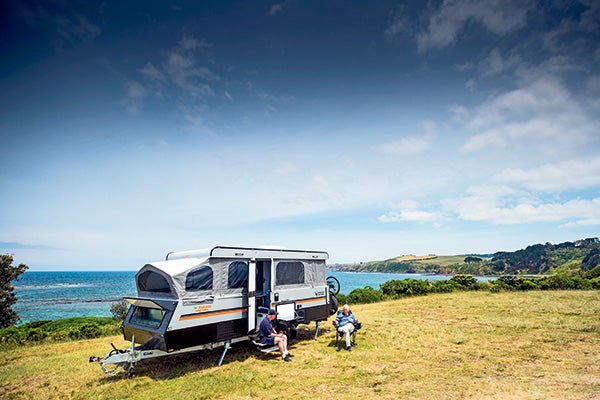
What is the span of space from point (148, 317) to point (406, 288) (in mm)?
17176

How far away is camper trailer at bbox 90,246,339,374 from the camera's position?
7094mm

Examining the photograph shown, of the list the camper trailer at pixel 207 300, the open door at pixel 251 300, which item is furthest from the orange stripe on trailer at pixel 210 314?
the open door at pixel 251 300

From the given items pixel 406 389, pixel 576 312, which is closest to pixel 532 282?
pixel 576 312

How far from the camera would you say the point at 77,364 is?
841 centimetres

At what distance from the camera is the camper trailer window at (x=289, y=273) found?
941 cm

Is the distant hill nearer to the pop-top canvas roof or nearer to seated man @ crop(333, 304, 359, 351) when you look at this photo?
Answer: seated man @ crop(333, 304, 359, 351)

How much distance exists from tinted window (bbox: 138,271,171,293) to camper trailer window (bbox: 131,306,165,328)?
1.54 ft

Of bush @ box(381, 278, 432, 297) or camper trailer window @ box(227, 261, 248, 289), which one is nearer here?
camper trailer window @ box(227, 261, 248, 289)

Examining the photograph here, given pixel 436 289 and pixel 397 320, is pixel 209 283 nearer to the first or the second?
pixel 397 320

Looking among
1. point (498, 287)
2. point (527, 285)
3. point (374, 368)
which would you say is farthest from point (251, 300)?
point (527, 285)

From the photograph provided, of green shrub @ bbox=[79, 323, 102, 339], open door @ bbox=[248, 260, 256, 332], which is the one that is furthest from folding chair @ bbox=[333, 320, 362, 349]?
green shrub @ bbox=[79, 323, 102, 339]

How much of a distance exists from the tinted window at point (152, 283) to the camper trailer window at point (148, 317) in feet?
1.54

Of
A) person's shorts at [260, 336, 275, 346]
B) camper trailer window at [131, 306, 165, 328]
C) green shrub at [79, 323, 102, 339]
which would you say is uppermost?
camper trailer window at [131, 306, 165, 328]

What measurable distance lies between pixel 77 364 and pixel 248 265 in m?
5.01
